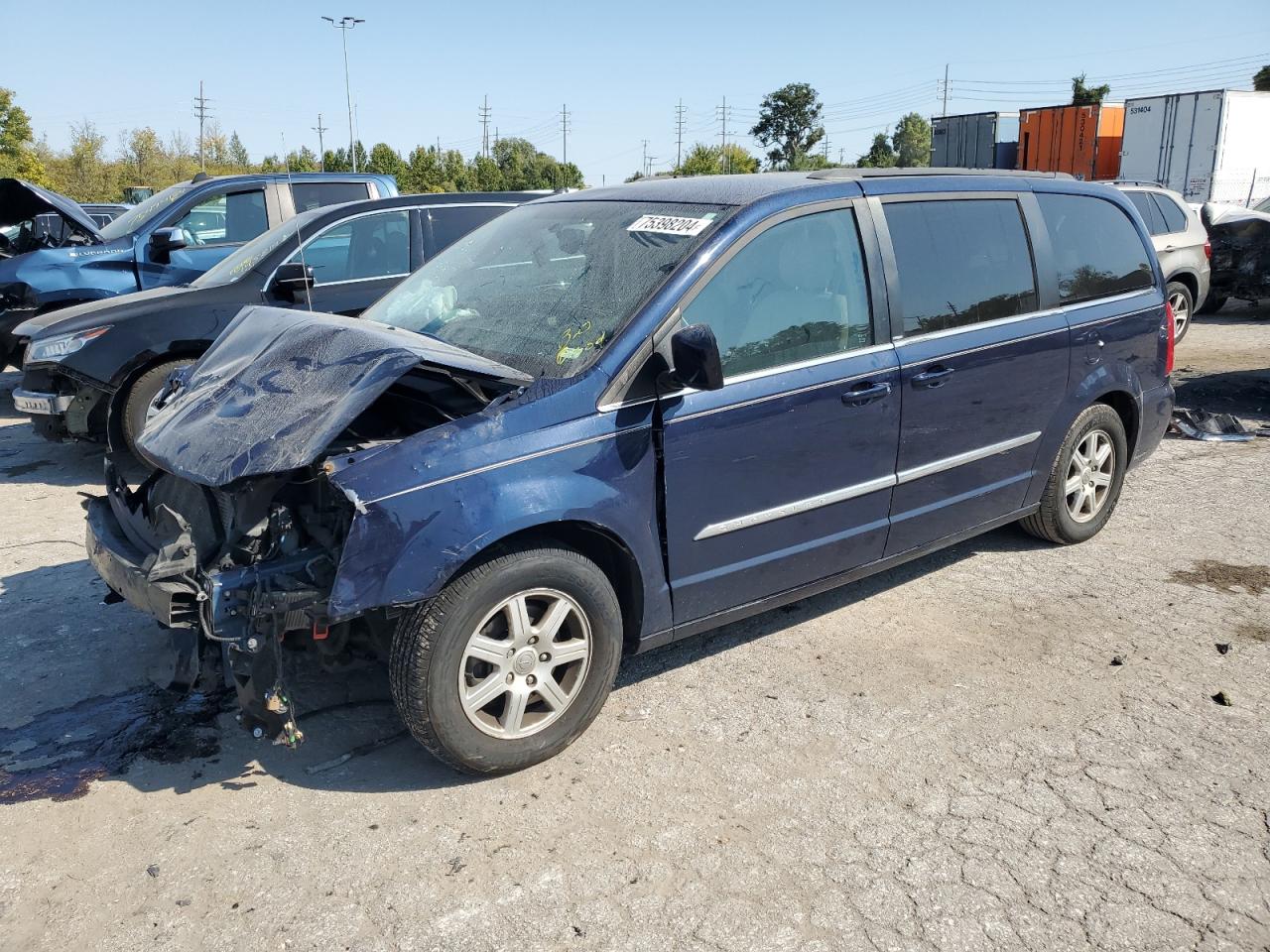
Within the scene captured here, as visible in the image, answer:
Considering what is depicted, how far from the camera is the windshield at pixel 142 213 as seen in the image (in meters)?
8.98

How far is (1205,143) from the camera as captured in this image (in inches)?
859

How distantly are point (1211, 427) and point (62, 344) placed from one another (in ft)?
28.0

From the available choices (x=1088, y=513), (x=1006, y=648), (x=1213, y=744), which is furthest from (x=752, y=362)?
(x=1088, y=513)

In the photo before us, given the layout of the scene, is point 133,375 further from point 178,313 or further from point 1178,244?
point 1178,244

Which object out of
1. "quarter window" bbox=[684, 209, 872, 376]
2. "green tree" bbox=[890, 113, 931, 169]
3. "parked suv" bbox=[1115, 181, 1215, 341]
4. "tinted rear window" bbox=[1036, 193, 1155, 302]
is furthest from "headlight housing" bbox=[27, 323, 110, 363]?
"green tree" bbox=[890, 113, 931, 169]

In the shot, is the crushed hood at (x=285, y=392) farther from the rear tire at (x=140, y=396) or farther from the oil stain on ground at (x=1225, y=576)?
the oil stain on ground at (x=1225, y=576)

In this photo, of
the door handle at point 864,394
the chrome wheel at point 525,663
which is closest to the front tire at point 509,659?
the chrome wheel at point 525,663

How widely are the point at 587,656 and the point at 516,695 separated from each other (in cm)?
28

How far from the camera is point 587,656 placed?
3.41 meters

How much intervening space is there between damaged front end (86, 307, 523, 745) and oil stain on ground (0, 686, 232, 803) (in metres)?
0.31

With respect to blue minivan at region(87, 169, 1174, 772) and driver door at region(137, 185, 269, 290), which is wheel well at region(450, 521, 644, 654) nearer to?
blue minivan at region(87, 169, 1174, 772)

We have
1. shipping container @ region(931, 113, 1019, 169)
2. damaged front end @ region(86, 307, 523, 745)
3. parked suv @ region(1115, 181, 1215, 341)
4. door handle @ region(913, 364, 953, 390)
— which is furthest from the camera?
shipping container @ region(931, 113, 1019, 169)

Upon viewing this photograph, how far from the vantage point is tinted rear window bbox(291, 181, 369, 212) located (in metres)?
9.16

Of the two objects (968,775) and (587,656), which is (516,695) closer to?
(587,656)
